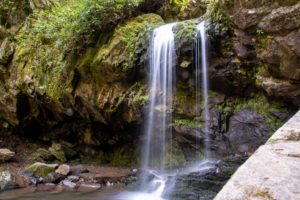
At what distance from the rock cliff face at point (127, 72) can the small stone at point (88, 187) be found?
6.81 feet

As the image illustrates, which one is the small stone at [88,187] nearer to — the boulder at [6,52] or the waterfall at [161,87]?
the waterfall at [161,87]

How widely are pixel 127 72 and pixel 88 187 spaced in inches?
123

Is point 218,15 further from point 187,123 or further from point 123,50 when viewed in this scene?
point 187,123

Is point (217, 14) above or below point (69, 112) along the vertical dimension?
above

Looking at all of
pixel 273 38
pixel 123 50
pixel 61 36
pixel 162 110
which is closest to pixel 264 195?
pixel 273 38

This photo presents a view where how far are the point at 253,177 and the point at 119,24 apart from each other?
8.54 metres

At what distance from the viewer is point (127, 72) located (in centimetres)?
884

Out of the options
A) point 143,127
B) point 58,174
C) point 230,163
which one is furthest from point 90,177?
point 230,163

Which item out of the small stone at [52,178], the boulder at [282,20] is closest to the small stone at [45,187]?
the small stone at [52,178]

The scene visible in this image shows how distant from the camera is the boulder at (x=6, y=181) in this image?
848 centimetres

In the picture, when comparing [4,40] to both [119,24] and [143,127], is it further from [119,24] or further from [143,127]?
[143,127]

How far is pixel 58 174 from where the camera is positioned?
9.23m

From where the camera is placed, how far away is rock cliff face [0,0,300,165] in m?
6.64

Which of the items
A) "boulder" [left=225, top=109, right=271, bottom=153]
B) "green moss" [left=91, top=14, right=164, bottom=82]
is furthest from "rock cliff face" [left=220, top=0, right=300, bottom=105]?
"green moss" [left=91, top=14, right=164, bottom=82]
